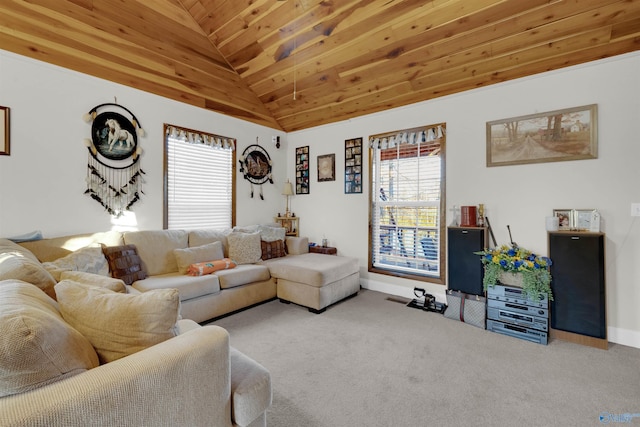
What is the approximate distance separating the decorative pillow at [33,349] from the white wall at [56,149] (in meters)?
2.47

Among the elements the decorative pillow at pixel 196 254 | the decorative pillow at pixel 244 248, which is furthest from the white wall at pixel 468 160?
the decorative pillow at pixel 244 248

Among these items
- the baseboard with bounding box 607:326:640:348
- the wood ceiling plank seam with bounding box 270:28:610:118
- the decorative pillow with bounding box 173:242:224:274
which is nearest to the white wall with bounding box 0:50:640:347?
the baseboard with bounding box 607:326:640:348

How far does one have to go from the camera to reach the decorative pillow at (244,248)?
12.1ft

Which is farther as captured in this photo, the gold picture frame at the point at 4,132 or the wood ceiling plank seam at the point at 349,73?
the wood ceiling plank seam at the point at 349,73

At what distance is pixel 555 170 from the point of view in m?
2.88

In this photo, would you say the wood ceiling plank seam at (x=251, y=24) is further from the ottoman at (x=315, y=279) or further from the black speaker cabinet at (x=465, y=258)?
the black speaker cabinet at (x=465, y=258)

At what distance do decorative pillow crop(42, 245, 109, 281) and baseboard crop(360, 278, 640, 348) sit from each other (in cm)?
323

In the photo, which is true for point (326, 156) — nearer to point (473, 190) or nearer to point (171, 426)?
point (473, 190)

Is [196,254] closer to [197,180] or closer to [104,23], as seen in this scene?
[197,180]

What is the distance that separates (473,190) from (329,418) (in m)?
2.89

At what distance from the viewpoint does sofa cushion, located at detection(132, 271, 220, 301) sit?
273 cm

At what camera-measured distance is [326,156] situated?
470 cm

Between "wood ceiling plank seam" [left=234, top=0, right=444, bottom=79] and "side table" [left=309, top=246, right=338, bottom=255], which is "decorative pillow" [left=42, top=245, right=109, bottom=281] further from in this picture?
"wood ceiling plank seam" [left=234, top=0, right=444, bottom=79]

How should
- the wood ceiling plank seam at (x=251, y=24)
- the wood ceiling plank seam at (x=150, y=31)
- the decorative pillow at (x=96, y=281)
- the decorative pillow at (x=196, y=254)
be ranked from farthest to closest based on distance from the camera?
the decorative pillow at (x=196, y=254), the wood ceiling plank seam at (x=251, y=24), the wood ceiling plank seam at (x=150, y=31), the decorative pillow at (x=96, y=281)
